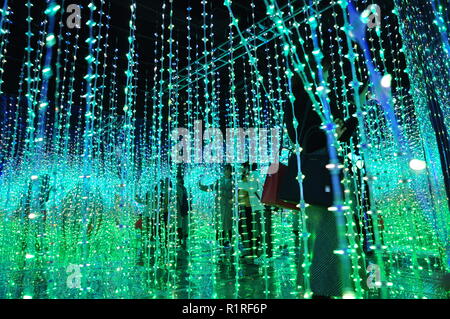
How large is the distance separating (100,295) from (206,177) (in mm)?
8107

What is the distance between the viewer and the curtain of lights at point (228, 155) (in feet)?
6.93

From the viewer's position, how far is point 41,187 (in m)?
5.87

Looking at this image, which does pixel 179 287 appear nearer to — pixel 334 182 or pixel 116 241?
pixel 334 182

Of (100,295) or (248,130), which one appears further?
(248,130)

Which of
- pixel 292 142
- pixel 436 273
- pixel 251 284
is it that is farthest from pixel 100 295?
pixel 436 273

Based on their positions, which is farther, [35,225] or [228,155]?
[228,155]

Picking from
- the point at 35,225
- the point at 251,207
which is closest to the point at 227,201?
the point at 251,207

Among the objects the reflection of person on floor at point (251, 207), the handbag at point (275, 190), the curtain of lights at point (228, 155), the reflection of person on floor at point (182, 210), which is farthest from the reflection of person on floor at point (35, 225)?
the handbag at point (275, 190)

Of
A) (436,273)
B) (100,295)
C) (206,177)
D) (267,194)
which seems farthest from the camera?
(206,177)

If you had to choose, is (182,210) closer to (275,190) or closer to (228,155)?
(275,190)

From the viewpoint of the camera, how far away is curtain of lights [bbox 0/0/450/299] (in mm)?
2111

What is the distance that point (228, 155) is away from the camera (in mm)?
10391

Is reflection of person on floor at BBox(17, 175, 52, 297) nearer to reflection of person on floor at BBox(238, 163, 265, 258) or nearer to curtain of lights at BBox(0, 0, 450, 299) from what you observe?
curtain of lights at BBox(0, 0, 450, 299)

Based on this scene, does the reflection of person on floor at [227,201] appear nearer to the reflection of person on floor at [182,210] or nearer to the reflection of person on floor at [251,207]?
the reflection of person on floor at [251,207]
